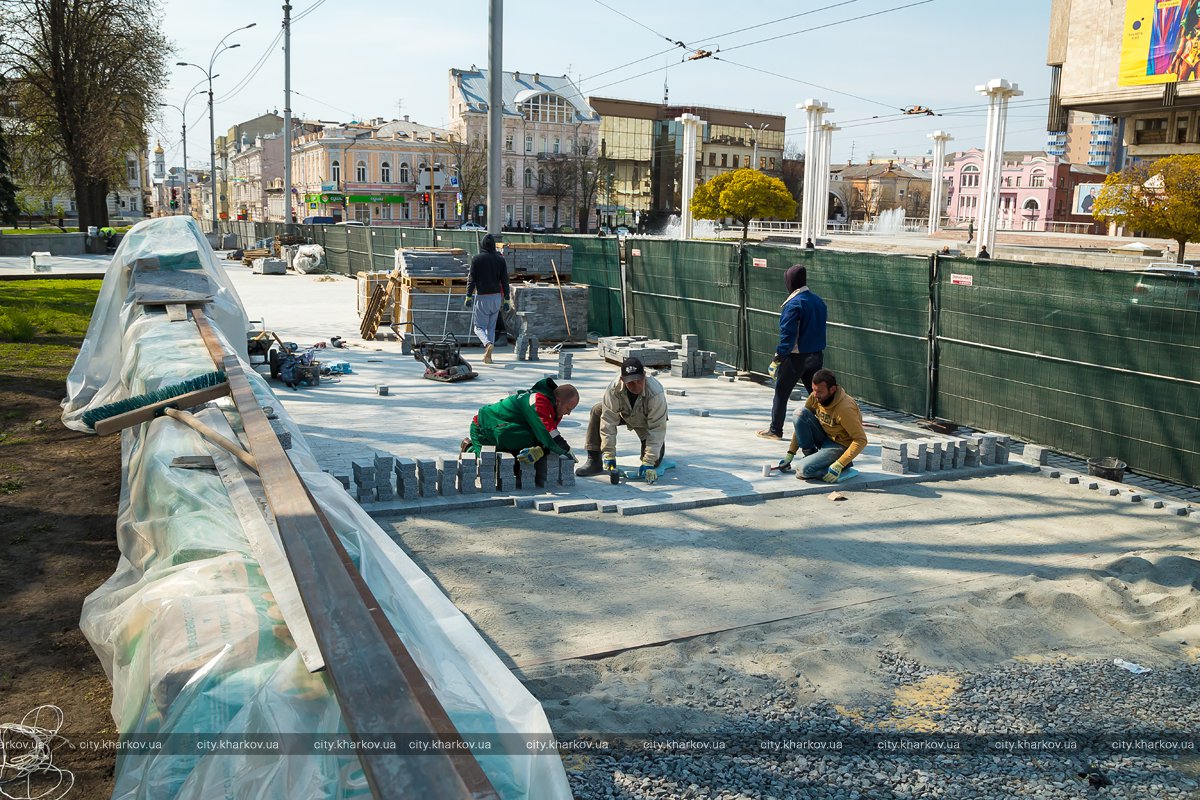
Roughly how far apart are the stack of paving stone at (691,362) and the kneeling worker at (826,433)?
224 inches

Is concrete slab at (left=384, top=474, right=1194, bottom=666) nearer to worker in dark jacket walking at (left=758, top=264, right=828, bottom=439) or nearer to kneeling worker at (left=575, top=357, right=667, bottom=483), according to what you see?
kneeling worker at (left=575, top=357, right=667, bottom=483)

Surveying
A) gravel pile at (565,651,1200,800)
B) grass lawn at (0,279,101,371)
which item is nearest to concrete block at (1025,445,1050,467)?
gravel pile at (565,651,1200,800)

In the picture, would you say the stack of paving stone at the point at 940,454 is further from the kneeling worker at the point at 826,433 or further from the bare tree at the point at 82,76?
the bare tree at the point at 82,76

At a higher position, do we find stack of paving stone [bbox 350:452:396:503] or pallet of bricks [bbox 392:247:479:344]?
pallet of bricks [bbox 392:247:479:344]

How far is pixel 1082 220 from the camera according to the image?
93.8 metres

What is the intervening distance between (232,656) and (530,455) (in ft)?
18.4

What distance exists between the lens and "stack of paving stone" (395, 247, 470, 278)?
1791 centimetres

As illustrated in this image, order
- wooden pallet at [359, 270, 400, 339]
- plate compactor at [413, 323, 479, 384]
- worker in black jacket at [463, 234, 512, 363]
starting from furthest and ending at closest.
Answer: wooden pallet at [359, 270, 400, 339], worker in black jacket at [463, 234, 512, 363], plate compactor at [413, 323, 479, 384]

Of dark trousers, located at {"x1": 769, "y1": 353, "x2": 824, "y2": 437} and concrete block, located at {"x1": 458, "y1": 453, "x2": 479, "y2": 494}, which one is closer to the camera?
concrete block, located at {"x1": 458, "y1": 453, "x2": 479, "y2": 494}

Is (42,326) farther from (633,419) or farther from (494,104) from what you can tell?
(633,419)

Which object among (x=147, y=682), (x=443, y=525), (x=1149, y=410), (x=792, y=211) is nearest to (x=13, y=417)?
→ (x=443, y=525)

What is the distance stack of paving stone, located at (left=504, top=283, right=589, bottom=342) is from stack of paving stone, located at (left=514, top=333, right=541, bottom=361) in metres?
1.09

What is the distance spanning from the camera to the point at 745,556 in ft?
23.2

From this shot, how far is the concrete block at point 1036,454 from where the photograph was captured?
9.65m
